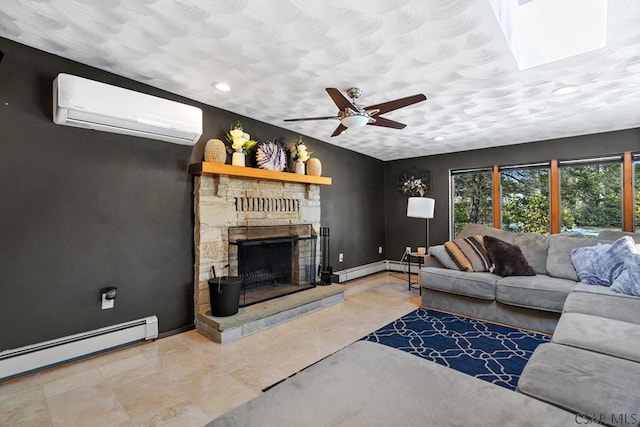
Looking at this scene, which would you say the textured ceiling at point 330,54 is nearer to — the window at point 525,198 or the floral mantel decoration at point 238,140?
the floral mantel decoration at point 238,140

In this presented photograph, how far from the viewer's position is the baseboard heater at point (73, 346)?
216 centimetres

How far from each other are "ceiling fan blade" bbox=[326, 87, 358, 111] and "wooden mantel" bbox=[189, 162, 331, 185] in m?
1.26

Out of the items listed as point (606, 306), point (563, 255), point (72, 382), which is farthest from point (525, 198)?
point (72, 382)

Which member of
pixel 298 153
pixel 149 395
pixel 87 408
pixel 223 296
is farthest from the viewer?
pixel 298 153

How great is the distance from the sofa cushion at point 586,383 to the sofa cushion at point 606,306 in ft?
2.89

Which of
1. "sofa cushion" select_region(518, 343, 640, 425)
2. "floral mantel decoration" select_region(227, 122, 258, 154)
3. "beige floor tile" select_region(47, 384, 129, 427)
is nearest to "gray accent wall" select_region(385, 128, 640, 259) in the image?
"floral mantel decoration" select_region(227, 122, 258, 154)

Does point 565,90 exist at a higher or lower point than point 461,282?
higher

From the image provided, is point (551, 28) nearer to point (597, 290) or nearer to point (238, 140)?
point (597, 290)

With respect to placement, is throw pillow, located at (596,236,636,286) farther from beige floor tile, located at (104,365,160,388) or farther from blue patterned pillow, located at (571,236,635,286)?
beige floor tile, located at (104,365,160,388)

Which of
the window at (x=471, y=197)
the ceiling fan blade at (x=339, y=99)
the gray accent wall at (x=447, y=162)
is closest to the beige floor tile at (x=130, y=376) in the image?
the ceiling fan blade at (x=339, y=99)

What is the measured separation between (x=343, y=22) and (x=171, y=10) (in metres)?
0.99

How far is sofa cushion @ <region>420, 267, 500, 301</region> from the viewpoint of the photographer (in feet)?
11.0

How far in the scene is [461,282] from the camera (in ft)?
11.6

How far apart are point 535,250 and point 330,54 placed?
11.1 feet
